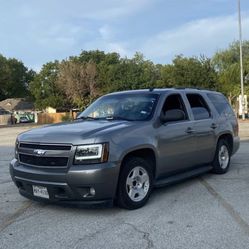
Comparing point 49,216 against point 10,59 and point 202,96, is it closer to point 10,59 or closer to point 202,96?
point 202,96

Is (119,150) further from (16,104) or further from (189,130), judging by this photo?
(16,104)

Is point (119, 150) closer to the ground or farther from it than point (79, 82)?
closer to the ground

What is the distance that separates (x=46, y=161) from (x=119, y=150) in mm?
1001

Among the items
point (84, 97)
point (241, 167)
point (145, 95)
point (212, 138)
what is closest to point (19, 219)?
point (145, 95)

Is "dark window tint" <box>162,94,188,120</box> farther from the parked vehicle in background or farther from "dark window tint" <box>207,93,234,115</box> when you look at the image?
the parked vehicle in background

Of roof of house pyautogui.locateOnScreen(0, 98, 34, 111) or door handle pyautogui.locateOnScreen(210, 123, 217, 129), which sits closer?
door handle pyautogui.locateOnScreen(210, 123, 217, 129)

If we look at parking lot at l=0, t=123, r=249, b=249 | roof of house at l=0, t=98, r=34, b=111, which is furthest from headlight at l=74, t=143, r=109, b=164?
roof of house at l=0, t=98, r=34, b=111

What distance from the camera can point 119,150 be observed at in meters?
6.00

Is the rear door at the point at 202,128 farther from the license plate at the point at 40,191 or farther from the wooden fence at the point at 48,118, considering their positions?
the wooden fence at the point at 48,118

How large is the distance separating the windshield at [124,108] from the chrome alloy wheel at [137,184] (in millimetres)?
884

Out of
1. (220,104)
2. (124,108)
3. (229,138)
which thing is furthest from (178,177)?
(220,104)

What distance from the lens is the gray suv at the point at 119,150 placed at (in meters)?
5.84

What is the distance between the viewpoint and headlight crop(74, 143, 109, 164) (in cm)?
582

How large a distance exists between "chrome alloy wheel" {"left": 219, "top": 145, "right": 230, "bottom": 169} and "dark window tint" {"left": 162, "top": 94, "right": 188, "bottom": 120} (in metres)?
1.65
